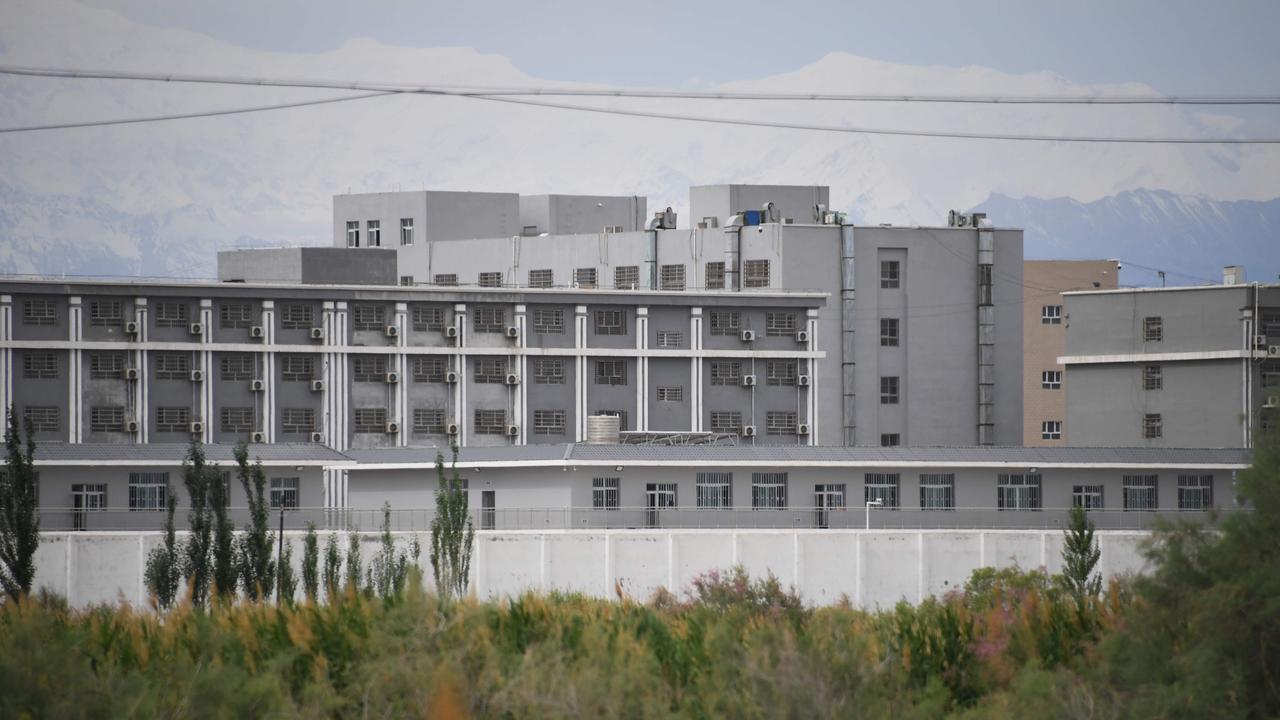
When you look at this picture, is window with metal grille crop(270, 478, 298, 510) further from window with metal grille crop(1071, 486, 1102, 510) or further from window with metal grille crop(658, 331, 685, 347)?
window with metal grille crop(1071, 486, 1102, 510)

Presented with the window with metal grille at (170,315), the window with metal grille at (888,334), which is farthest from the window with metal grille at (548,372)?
the window with metal grille at (888,334)

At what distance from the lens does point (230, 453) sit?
7288 cm

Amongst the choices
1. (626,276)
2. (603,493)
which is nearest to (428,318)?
(603,493)

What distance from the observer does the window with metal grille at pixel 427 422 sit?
8619 cm

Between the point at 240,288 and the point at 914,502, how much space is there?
97.0 feet

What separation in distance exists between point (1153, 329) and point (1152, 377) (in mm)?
2178

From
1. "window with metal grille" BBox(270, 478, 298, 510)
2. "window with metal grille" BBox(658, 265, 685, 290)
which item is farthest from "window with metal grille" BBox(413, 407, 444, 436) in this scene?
"window with metal grille" BBox(658, 265, 685, 290)

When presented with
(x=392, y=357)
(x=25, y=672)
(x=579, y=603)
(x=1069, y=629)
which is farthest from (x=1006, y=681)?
(x=392, y=357)

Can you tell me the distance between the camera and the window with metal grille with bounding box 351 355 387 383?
85938mm

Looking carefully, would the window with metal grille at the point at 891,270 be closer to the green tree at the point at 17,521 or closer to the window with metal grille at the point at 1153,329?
the window with metal grille at the point at 1153,329

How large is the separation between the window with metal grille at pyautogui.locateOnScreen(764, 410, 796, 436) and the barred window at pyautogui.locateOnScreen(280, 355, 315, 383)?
66.6 feet

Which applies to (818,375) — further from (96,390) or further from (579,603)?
(579,603)

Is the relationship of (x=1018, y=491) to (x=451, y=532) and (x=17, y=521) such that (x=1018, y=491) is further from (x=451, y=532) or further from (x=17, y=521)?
(x=17, y=521)

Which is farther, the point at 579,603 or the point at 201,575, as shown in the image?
the point at 201,575
